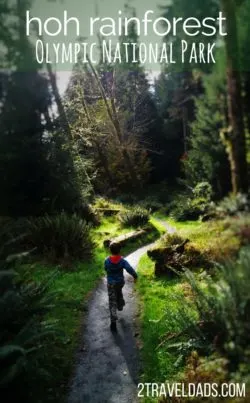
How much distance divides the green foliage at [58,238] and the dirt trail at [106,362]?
2.97 m

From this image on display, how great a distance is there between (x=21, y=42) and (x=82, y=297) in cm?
659

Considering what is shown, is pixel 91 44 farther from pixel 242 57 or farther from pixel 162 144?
pixel 162 144

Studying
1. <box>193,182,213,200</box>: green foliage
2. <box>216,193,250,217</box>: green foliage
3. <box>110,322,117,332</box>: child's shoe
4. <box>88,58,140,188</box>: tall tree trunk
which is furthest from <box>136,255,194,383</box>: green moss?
<box>88,58,140,188</box>: tall tree trunk

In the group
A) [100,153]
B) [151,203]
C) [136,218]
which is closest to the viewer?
[100,153]

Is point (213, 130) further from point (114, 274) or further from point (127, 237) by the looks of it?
point (127, 237)

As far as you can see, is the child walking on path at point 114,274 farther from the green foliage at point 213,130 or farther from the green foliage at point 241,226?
→ the green foliage at point 241,226

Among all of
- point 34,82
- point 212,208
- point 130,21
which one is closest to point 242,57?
point 212,208

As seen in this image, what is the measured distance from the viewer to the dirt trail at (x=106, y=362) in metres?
5.02

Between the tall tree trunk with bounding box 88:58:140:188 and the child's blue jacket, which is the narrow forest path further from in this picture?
the tall tree trunk with bounding box 88:58:140:188

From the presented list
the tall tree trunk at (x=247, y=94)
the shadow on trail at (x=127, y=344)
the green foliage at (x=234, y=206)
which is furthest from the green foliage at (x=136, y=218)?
the green foliage at (x=234, y=206)

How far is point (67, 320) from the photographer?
7.08m

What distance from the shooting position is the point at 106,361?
18.9 feet

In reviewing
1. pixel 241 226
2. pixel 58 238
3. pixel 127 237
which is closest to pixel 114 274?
pixel 241 226

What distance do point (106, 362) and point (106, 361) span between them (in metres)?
0.03
